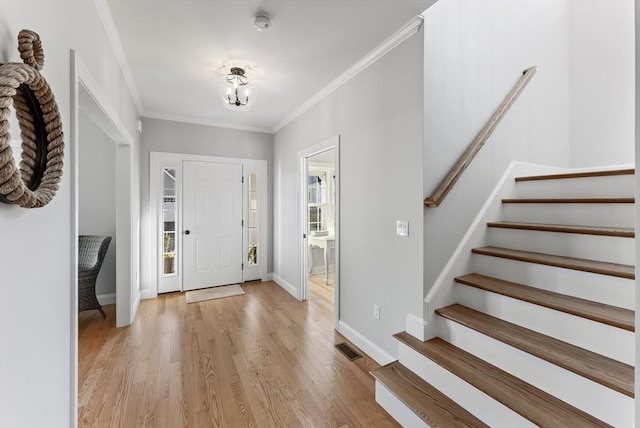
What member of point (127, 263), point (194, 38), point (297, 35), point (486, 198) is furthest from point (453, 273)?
point (127, 263)

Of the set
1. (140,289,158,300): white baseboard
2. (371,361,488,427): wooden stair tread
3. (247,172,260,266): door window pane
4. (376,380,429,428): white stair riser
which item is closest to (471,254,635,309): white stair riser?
(371,361,488,427): wooden stair tread

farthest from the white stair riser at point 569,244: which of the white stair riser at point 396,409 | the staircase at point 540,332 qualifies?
the white stair riser at point 396,409

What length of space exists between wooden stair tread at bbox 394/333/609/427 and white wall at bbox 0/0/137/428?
1.87 metres

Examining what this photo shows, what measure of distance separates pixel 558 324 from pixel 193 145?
14.5 ft

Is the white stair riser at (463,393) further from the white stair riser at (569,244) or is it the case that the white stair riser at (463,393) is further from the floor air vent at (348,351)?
the white stair riser at (569,244)

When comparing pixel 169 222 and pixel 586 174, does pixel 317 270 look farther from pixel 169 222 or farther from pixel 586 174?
pixel 586 174

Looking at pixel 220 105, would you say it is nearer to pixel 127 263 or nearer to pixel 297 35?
pixel 297 35

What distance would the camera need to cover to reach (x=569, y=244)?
1.84 metres

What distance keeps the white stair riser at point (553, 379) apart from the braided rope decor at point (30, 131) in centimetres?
220

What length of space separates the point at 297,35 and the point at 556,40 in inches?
106

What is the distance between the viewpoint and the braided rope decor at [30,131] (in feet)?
2.43

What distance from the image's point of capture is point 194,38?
213 centimetres

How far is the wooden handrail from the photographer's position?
6.12ft

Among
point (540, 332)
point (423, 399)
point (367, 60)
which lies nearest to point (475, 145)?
point (367, 60)
